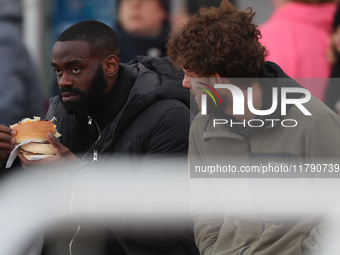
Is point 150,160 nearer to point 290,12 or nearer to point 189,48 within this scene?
point 189,48

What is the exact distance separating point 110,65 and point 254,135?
703 millimetres

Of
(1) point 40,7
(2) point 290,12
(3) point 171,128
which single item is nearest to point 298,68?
(2) point 290,12

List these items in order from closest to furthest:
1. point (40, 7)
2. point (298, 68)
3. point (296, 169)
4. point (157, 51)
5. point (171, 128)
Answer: point (296, 169) → point (171, 128) → point (298, 68) → point (157, 51) → point (40, 7)

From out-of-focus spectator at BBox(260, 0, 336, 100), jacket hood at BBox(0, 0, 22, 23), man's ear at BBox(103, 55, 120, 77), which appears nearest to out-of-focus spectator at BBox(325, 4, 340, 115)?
out-of-focus spectator at BBox(260, 0, 336, 100)

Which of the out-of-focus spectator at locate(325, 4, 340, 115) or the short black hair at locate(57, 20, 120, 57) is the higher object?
the short black hair at locate(57, 20, 120, 57)

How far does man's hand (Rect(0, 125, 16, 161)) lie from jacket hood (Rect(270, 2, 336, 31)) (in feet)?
5.17

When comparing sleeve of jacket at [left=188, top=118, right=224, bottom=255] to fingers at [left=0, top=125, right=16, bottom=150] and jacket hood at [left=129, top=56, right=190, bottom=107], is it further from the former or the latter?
fingers at [left=0, top=125, right=16, bottom=150]

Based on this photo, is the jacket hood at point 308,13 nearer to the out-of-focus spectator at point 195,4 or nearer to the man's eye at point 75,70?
the out-of-focus spectator at point 195,4

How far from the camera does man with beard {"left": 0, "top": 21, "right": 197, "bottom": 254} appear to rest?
2789mm

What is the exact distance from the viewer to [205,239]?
2.72 m

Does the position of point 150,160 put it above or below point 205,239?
above

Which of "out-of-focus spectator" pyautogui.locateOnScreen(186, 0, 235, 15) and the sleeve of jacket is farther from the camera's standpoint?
"out-of-focus spectator" pyautogui.locateOnScreen(186, 0, 235, 15)

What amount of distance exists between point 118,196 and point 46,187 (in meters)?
0.33

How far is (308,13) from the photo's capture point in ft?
12.0
